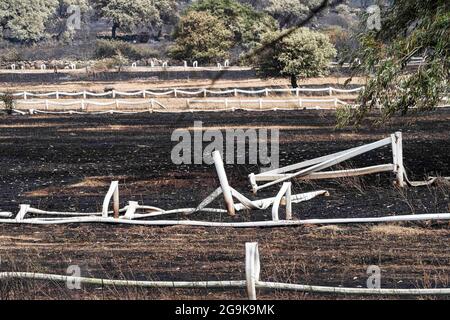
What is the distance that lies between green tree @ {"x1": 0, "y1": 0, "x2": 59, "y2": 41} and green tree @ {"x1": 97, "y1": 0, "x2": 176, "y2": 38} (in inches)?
245

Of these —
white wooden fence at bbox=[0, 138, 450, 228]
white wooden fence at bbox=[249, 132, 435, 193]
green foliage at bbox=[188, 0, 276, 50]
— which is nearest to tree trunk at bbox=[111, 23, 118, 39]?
green foliage at bbox=[188, 0, 276, 50]

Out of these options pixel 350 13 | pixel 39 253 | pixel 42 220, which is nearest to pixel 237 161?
pixel 42 220

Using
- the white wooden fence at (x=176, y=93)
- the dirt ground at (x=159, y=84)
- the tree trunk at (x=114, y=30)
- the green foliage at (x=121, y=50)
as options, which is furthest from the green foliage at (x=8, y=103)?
the tree trunk at (x=114, y=30)

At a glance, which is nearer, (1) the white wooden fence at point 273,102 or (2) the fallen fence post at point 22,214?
(2) the fallen fence post at point 22,214

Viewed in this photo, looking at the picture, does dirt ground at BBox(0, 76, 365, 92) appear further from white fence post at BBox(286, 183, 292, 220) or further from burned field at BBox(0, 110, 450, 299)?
white fence post at BBox(286, 183, 292, 220)

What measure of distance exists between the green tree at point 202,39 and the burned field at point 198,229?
100 ft

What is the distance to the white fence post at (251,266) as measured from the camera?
10148 mm

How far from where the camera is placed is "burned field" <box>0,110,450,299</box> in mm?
13852

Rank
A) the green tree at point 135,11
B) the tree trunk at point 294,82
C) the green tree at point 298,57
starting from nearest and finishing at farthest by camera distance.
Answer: the green tree at point 298,57
the tree trunk at point 294,82
the green tree at point 135,11

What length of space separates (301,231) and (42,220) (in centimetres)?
478

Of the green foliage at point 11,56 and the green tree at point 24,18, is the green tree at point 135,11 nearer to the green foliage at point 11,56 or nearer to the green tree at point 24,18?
the green tree at point 24,18

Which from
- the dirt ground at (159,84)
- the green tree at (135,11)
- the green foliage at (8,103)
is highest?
the green tree at (135,11)

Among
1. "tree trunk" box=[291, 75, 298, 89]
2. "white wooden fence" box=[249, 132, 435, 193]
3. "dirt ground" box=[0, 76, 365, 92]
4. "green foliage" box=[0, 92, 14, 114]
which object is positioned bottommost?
"white wooden fence" box=[249, 132, 435, 193]
